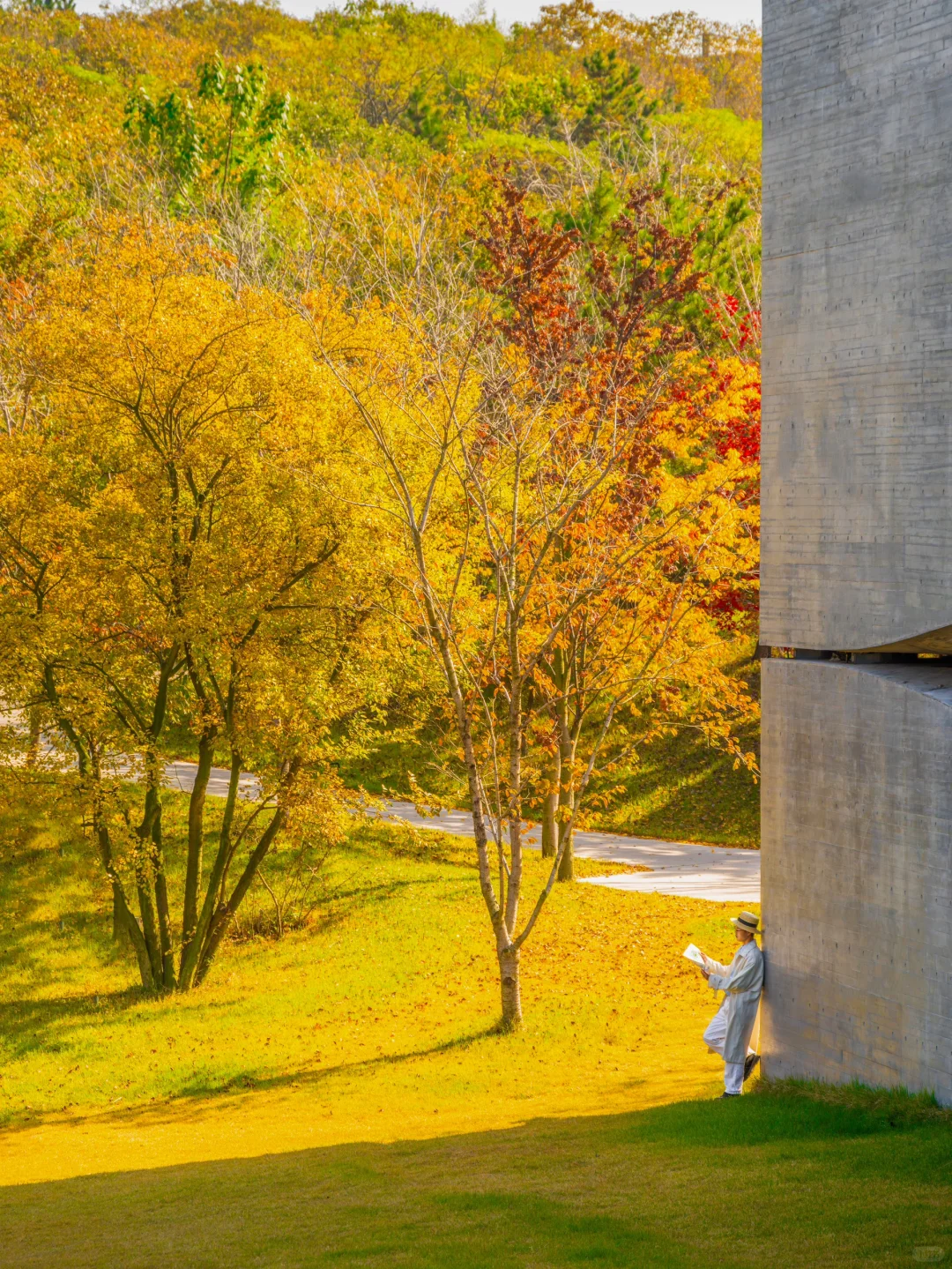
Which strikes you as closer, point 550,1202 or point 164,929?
point 550,1202

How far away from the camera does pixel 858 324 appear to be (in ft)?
22.3

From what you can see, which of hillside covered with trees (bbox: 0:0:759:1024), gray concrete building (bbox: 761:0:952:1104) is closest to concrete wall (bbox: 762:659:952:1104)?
gray concrete building (bbox: 761:0:952:1104)

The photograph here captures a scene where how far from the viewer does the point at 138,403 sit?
475 inches

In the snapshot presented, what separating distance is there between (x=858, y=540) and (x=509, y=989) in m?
6.00

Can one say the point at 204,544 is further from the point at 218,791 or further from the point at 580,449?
the point at 218,791

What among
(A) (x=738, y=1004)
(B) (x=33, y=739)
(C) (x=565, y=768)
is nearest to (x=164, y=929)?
(B) (x=33, y=739)

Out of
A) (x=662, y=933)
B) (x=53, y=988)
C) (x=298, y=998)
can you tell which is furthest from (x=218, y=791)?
(x=662, y=933)

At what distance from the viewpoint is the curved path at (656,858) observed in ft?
52.4

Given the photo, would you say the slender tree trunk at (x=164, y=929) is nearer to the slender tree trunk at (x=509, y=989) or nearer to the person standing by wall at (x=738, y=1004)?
the slender tree trunk at (x=509, y=989)

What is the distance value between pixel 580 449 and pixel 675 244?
332 centimetres

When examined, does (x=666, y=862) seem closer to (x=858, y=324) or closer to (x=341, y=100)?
(x=858, y=324)

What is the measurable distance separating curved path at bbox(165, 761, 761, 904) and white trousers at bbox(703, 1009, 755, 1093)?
21.2 ft

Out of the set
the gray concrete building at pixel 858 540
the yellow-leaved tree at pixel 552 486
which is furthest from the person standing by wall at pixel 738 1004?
the yellow-leaved tree at pixel 552 486

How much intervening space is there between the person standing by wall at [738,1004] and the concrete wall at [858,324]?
2.02 m
